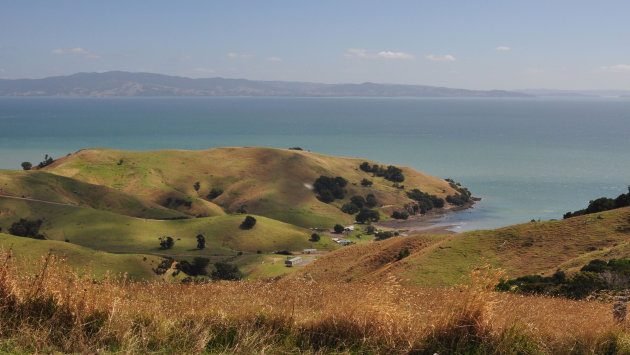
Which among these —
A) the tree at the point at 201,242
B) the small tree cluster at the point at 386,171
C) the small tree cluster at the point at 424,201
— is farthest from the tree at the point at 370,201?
the tree at the point at 201,242

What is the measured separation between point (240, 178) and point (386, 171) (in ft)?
157

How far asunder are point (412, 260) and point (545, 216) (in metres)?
101

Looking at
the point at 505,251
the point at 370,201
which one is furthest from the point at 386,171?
the point at 505,251

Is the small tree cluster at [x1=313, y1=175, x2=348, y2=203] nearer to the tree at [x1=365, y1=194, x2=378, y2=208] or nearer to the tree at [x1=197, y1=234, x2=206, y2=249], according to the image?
the tree at [x1=365, y1=194, x2=378, y2=208]

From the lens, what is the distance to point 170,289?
9.05 m

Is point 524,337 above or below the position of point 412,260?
above

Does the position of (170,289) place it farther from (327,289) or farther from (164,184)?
(164,184)

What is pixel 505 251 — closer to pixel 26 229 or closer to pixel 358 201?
pixel 26 229

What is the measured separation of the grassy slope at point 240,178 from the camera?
394ft

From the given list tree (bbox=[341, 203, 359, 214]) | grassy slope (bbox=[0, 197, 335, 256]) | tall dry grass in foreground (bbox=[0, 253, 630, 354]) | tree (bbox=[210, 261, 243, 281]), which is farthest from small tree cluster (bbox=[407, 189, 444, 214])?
tall dry grass in foreground (bbox=[0, 253, 630, 354])

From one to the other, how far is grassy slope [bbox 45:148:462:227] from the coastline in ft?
27.0

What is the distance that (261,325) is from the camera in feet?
23.9

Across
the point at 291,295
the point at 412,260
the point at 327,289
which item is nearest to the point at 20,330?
the point at 291,295

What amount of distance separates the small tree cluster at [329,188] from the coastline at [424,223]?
16.5m
